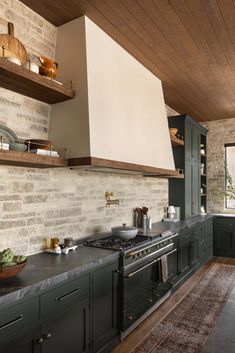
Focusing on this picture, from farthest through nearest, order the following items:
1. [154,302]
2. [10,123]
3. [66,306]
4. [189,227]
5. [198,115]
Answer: [198,115] → [189,227] → [154,302] → [10,123] → [66,306]

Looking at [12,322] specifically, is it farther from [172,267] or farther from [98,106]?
[172,267]

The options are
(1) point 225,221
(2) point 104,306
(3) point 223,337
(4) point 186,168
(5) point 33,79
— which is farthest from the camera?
(1) point 225,221

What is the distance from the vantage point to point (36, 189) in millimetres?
2633

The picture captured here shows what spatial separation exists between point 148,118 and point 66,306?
2649mm

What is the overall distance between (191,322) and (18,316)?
228 centimetres

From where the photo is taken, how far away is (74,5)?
2.64 m

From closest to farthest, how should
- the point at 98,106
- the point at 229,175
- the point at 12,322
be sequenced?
the point at 12,322 → the point at 98,106 → the point at 229,175

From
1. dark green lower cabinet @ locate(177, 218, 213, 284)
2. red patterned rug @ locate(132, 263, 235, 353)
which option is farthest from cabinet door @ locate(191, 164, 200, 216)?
red patterned rug @ locate(132, 263, 235, 353)

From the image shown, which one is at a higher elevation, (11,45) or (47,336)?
(11,45)

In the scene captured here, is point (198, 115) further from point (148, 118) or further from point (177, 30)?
point (177, 30)

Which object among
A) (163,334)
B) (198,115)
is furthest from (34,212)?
(198,115)

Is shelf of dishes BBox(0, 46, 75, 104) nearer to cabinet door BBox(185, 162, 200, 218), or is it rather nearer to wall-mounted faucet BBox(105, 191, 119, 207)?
wall-mounted faucet BBox(105, 191, 119, 207)

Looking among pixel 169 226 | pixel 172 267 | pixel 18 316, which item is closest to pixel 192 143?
pixel 169 226

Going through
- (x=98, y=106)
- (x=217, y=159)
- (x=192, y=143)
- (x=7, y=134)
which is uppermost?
(x=192, y=143)
